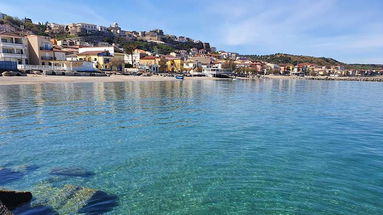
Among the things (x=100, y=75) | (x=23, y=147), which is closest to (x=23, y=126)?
(x=23, y=147)

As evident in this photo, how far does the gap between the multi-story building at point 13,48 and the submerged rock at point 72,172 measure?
3093 inches

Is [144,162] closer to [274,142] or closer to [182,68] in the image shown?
[274,142]

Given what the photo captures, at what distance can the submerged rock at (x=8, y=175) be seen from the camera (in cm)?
930

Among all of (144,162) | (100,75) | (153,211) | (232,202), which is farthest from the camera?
(100,75)

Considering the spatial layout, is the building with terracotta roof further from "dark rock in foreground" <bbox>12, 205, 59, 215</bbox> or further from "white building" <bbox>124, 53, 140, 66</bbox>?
"dark rock in foreground" <bbox>12, 205, 59, 215</bbox>

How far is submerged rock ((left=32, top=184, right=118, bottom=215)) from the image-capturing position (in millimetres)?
7504

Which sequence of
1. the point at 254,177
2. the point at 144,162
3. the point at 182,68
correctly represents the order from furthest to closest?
the point at 182,68 → the point at 144,162 → the point at 254,177

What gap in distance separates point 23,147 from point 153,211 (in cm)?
934

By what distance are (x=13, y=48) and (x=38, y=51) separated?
690 cm

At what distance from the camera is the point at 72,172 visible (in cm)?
1017

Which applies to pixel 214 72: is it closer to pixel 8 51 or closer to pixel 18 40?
pixel 18 40

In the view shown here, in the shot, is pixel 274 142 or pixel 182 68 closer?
pixel 274 142

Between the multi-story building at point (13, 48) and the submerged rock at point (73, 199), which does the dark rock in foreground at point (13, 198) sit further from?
the multi-story building at point (13, 48)

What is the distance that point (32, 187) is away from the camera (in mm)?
8891
